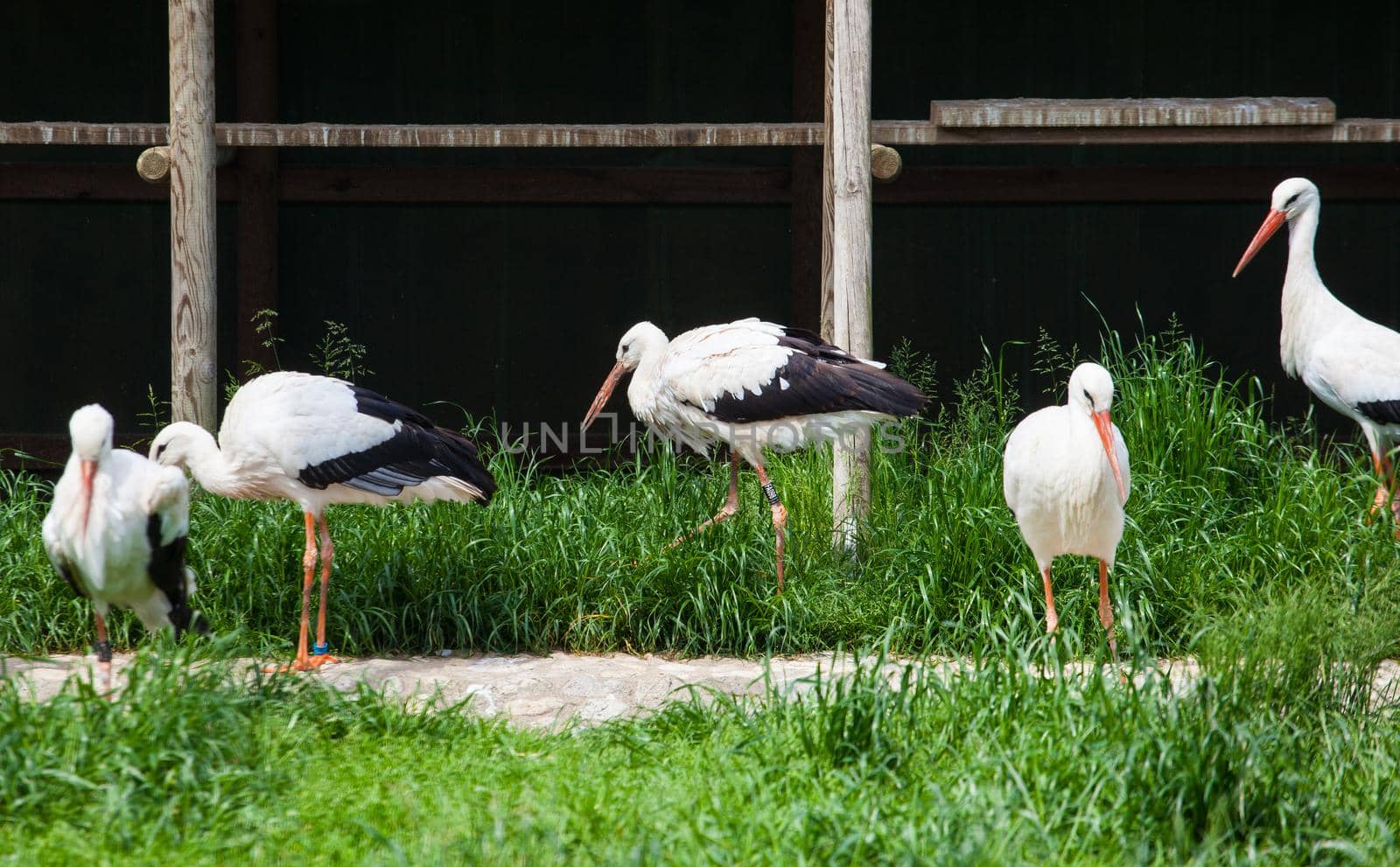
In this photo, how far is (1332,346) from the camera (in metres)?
5.31

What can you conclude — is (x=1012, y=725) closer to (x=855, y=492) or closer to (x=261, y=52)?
(x=855, y=492)

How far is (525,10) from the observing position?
7.01 meters

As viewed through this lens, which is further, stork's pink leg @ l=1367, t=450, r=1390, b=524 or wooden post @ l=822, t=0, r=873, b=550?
wooden post @ l=822, t=0, r=873, b=550

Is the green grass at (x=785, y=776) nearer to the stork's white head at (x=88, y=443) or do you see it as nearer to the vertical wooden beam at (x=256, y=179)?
the stork's white head at (x=88, y=443)

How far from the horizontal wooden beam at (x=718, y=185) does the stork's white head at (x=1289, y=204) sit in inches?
54.6

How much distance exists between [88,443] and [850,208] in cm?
281

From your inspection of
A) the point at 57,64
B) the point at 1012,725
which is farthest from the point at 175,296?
the point at 1012,725

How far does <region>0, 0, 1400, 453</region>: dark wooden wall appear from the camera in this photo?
696 centimetres

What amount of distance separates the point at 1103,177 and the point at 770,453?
8.50 feet

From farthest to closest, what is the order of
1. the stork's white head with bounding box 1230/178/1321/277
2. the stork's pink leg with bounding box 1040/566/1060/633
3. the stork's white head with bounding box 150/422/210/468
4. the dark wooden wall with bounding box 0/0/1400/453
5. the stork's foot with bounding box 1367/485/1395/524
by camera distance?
the dark wooden wall with bounding box 0/0/1400/453 → the stork's white head with bounding box 1230/178/1321/277 → the stork's foot with bounding box 1367/485/1395/524 → the stork's white head with bounding box 150/422/210/468 → the stork's pink leg with bounding box 1040/566/1060/633

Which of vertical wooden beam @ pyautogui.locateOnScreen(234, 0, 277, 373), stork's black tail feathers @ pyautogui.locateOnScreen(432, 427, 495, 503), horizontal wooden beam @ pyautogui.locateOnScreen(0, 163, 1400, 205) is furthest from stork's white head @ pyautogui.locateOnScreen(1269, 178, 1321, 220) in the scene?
vertical wooden beam @ pyautogui.locateOnScreen(234, 0, 277, 373)

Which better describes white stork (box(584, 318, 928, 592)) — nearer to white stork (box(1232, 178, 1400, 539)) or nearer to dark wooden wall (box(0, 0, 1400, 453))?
white stork (box(1232, 178, 1400, 539))

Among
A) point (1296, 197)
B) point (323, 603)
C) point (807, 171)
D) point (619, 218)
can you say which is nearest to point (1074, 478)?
point (1296, 197)

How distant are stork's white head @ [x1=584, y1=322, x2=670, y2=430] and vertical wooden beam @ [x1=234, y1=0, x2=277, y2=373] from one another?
2.01m
